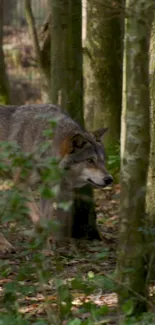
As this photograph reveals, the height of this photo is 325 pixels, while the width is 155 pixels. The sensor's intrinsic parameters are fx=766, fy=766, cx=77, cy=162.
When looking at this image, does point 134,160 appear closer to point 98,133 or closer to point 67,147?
point 67,147

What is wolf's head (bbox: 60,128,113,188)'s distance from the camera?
31.0 ft

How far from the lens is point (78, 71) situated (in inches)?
366

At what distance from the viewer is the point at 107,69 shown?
42.2ft

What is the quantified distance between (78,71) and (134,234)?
4111 millimetres

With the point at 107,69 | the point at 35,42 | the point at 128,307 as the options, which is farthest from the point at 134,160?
the point at 35,42

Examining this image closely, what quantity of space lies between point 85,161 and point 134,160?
4203 mm

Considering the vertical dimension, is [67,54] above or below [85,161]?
above

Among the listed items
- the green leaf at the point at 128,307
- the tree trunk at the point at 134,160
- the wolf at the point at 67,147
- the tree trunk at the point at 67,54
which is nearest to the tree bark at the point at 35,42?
the wolf at the point at 67,147

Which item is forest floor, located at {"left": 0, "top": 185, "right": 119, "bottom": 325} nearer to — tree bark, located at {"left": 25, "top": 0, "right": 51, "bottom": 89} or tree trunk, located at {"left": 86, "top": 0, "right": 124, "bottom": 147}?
tree trunk, located at {"left": 86, "top": 0, "right": 124, "bottom": 147}

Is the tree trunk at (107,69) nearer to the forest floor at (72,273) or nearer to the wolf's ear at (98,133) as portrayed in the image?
the forest floor at (72,273)

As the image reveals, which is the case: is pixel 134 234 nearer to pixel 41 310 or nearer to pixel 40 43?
pixel 41 310

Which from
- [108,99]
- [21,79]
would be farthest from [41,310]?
[21,79]

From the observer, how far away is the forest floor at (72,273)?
5453 millimetres

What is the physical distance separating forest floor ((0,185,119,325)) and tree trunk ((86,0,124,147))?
3.79 feet
